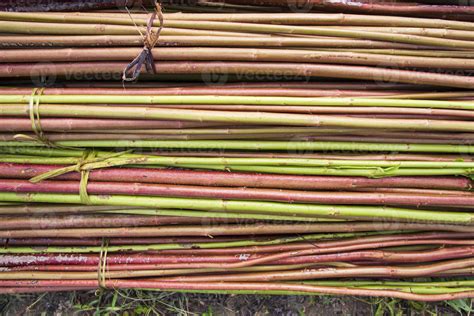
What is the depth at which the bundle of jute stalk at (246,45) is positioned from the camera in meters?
1.00

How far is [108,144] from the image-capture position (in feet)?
3.43

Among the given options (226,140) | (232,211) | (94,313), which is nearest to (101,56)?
(226,140)

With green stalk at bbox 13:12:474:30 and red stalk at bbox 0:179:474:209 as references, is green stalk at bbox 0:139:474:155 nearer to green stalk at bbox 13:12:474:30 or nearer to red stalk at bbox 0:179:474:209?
red stalk at bbox 0:179:474:209

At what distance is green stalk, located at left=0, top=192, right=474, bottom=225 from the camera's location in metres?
1.03

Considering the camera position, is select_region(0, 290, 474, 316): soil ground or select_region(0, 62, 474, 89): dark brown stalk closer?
select_region(0, 62, 474, 89): dark brown stalk

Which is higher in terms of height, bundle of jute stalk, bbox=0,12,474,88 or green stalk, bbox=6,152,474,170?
bundle of jute stalk, bbox=0,12,474,88

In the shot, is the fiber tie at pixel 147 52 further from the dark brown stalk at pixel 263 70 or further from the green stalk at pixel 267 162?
the green stalk at pixel 267 162

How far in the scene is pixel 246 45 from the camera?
1012mm

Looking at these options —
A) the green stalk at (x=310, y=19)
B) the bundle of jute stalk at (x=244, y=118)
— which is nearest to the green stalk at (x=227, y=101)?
the bundle of jute stalk at (x=244, y=118)

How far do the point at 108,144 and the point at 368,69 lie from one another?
75cm

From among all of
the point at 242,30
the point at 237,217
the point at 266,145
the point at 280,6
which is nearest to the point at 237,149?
the point at 266,145

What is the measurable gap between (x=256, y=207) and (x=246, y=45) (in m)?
0.44

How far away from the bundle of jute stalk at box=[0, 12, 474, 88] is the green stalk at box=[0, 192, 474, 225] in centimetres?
34

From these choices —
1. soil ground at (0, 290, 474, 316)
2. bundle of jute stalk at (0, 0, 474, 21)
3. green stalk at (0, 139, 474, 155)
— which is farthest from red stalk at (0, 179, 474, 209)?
bundle of jute stalk at (0, 0, 474, 21)
